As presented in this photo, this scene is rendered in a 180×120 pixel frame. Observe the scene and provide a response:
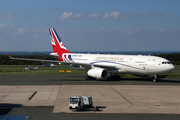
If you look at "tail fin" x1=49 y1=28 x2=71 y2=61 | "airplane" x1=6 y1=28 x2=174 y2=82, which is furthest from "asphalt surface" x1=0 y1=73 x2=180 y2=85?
"tail fin" x1=49 y1=28 x2=71 y2=61

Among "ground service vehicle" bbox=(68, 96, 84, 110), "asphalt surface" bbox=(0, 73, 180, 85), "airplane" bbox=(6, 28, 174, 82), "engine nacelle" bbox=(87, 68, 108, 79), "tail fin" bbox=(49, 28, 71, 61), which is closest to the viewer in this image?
"ground service vehicle" bbox=(68, 96, 84, 110)

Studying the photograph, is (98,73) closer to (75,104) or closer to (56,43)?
(56,43)

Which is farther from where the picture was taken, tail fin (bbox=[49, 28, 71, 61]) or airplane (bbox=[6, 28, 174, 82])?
tail fin (bbox=[49, 28, 71, 61])

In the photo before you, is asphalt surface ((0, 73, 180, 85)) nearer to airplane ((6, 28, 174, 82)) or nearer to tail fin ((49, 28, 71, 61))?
airplane ((6, 28, 174, 82))

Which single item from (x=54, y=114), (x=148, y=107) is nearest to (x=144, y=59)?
(x=148, y=107)

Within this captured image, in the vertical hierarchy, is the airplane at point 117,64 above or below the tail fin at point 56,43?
below

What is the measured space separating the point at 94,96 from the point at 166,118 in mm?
9335

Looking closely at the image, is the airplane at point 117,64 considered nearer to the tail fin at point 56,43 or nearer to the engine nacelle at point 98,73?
the engine nacelle at point 98,73

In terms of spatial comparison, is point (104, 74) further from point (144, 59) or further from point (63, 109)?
point (63, 109)

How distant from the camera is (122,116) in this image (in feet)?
52.3

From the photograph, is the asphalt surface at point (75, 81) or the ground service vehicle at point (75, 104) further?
the asphalt surface at point (75, 81)

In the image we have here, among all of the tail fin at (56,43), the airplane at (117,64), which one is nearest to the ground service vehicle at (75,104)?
the airplane at (117,64)

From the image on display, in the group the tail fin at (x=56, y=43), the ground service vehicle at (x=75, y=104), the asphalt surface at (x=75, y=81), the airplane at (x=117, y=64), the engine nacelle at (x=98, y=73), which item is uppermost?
the tail fin at (x=56, y=43)

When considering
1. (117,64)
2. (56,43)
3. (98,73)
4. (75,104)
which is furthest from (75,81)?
(75,104)
